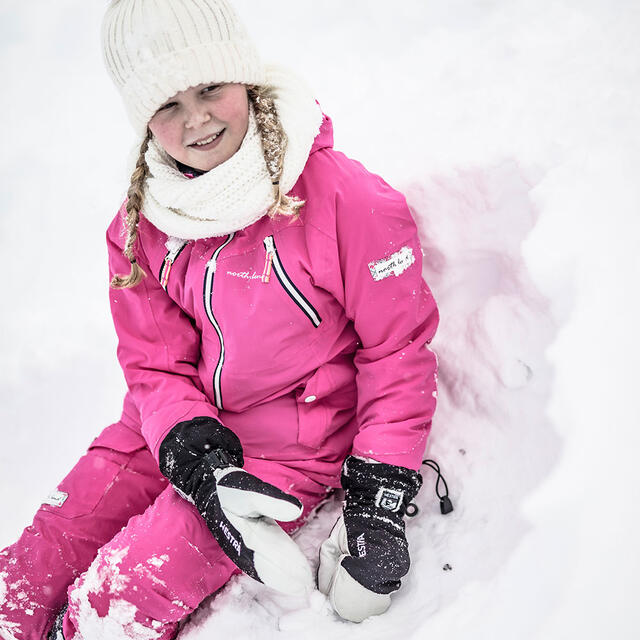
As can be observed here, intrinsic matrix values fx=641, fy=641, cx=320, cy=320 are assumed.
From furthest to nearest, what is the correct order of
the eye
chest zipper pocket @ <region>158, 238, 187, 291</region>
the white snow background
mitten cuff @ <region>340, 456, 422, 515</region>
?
chest zipper pocket @ <region>158, 238, 187, 291</region>, mitten cuff @ <region>340, 456, 422, 515</region>, the eye, the white snow background

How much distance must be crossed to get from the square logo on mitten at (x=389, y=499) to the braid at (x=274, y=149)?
2.16ft

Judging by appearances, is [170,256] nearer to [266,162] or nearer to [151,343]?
[151,343]

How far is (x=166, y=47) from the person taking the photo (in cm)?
128

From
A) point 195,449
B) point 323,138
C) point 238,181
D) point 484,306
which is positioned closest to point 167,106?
point 238,181

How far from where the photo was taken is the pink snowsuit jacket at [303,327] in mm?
1459

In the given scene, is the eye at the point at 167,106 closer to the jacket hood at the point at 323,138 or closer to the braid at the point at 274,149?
the braid at the point at 274,149

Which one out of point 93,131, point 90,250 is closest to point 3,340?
point 90,250

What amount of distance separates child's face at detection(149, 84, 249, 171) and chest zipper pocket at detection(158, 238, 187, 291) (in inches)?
9.6

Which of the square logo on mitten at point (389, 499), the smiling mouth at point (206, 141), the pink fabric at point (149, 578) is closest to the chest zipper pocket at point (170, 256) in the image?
the smiling mouth at point (206, 141)

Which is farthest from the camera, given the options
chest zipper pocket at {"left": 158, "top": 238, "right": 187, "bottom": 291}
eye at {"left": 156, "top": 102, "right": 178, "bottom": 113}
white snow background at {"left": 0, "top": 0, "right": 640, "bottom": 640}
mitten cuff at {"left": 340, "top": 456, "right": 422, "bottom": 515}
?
chest zipper pocket at {"left": 158, "top": 238, "right": 187, "bottom": 291}

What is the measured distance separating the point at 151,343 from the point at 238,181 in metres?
0.60

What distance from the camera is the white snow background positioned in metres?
1.26

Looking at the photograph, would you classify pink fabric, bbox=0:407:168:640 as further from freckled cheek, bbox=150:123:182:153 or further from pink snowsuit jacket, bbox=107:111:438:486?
freckled cheek, bbox=150:123:182:153

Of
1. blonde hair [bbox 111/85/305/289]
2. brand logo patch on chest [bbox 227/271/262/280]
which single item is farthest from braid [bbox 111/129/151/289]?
brand logo patch on chest [bbox 227/271/262/280]
